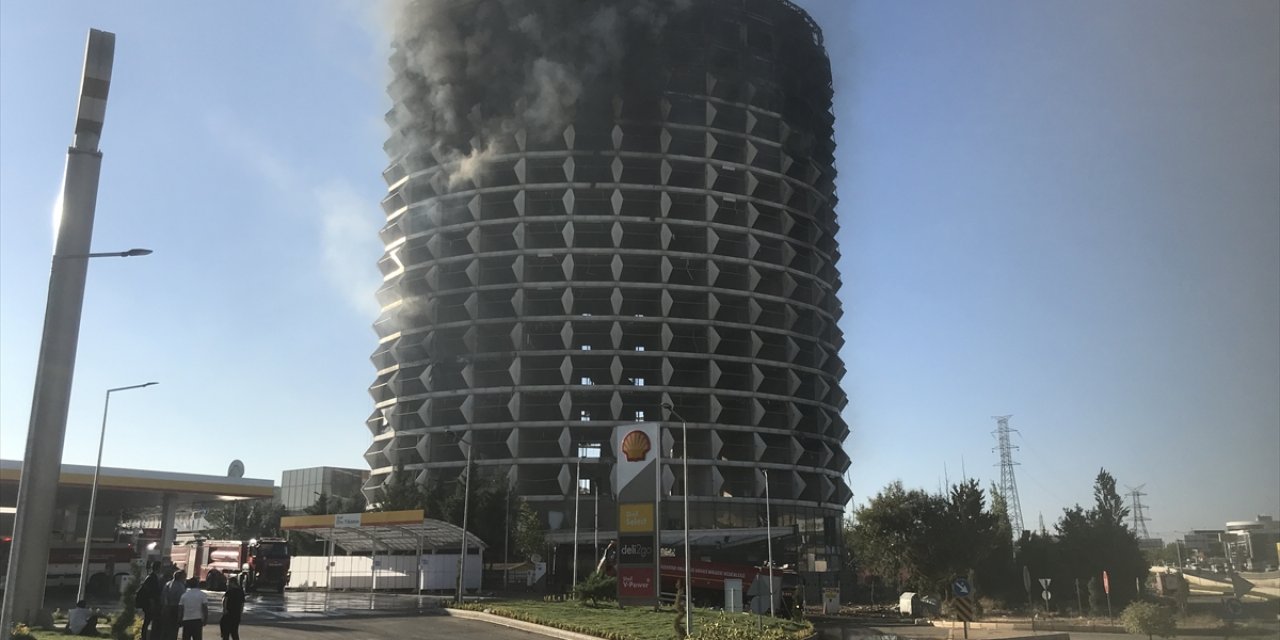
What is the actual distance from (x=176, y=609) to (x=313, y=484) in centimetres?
12513

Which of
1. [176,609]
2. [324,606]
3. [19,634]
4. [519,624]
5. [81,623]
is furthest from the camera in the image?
[324,606]

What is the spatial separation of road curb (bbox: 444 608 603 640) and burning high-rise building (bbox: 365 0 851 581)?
44.1m

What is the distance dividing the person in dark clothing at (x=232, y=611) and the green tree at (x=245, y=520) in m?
107

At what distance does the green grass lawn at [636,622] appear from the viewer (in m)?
24.8

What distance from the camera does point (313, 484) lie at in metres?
136

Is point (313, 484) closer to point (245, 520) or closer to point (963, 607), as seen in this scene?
point (245, 520)

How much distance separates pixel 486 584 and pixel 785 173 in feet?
175

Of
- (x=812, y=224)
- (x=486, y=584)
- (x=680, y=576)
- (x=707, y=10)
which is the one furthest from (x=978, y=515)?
(x=707, y=10)

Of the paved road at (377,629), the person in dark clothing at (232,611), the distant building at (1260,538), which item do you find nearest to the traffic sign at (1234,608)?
the distant building at (1260,538)

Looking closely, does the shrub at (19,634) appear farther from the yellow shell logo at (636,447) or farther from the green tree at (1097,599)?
the green tree at (1097,599)

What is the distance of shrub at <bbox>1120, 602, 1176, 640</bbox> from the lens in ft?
94.8

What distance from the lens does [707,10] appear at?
95000 mm

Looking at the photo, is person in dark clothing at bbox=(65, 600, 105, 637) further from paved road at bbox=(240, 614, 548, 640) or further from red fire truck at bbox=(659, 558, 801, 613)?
red fire truck at bbox=(659, 558, 801, 613)

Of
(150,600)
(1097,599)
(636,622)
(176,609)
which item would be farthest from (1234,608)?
(150,600)
